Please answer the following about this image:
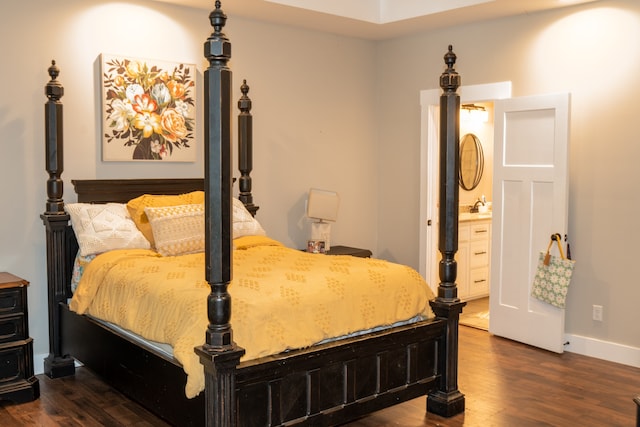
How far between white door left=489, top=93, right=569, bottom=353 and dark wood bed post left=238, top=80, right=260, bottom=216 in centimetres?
194

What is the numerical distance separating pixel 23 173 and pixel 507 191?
11.6ft

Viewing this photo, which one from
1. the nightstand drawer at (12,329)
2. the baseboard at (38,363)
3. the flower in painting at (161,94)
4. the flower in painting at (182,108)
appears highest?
the flower in painting at (161,94)

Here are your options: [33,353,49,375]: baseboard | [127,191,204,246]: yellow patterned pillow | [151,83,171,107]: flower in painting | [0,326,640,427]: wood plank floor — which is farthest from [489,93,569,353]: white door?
[33,353,49,375]: baseboard

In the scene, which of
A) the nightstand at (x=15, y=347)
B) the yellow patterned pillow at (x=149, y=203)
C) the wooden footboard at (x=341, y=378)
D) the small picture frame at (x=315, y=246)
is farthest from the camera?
the small picture frame at (x=315, y=246)

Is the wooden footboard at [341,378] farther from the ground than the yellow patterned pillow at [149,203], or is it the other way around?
the yellow patterned pillow at [149,203]

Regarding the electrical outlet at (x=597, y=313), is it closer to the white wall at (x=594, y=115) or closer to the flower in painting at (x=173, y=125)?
the white wall at (x=594, y=115)

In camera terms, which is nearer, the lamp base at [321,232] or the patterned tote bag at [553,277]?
the patterned tote bag at [553,277]

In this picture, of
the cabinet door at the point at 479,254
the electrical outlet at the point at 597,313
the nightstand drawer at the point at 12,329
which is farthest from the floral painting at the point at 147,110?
the electrical outlet at the point at 597,313

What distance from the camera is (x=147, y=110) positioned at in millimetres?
4809

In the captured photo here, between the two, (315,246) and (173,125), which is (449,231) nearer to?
(315,246)

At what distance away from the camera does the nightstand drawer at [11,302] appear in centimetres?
388

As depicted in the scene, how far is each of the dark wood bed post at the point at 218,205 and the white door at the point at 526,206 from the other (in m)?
2.99

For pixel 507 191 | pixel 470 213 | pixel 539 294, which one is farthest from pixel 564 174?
pixel 470 213

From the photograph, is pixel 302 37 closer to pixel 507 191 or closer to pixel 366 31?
pixel 366 31
